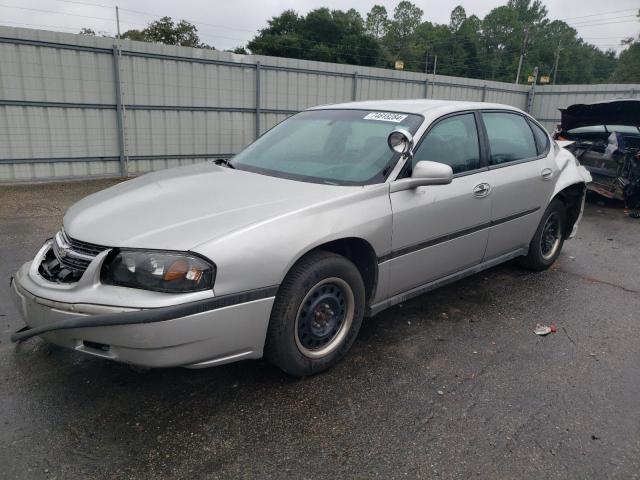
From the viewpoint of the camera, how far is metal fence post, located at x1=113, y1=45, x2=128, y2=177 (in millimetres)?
9648

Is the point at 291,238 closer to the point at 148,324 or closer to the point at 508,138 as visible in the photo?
the point at 148,324

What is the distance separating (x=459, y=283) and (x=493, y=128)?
4.81 ft

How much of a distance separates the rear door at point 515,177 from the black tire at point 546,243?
19 cm

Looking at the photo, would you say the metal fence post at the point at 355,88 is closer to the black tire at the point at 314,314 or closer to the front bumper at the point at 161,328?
the black tire at the point at 314,314

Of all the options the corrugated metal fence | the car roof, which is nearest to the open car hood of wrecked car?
the car roof

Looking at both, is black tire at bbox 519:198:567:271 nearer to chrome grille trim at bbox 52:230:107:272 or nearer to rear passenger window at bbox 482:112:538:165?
rear passenger window at bbox 482:112:538:165

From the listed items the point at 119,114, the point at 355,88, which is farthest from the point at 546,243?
the point at 355,88

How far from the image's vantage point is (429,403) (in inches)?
111

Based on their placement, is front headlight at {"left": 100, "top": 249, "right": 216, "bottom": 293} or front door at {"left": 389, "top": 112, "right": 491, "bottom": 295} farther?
front door at {"left": 389, "top": 112, "right": 491, "bottom": 295}

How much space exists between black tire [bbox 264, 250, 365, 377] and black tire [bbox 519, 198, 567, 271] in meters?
2.54

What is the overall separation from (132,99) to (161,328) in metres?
8.91

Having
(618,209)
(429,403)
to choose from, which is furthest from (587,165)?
(429,403)

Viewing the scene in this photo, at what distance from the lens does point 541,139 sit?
491 cm

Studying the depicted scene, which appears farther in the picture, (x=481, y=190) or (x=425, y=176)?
(x=481, y=190)
